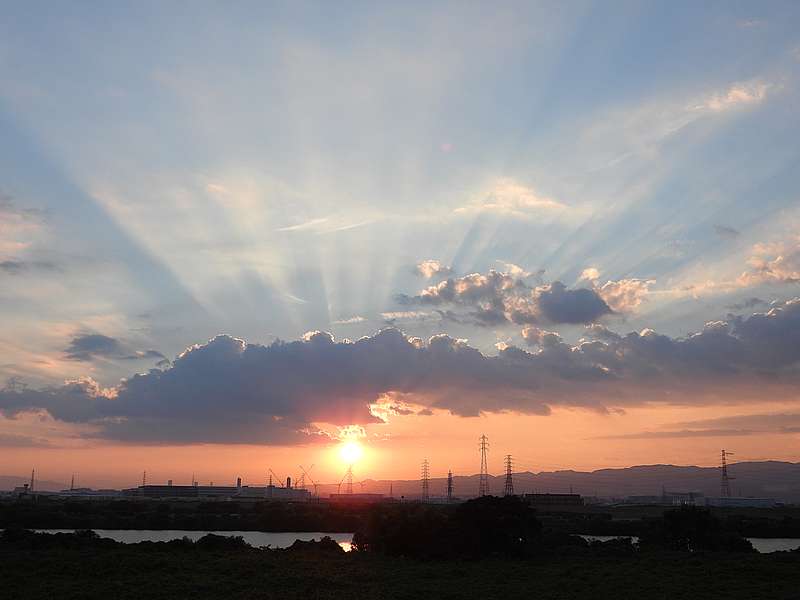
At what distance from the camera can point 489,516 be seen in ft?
232

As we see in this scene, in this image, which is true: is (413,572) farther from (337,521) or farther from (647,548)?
(337,521)

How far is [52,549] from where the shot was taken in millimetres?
66375

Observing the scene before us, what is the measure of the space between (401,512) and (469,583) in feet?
71.6

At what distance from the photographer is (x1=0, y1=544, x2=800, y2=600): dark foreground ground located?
46.4 meters

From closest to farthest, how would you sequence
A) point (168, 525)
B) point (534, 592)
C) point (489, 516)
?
1. point (534, 592)
2. point (489, 516)
3. point (168, 525)

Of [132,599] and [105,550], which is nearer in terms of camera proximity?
[132,599]

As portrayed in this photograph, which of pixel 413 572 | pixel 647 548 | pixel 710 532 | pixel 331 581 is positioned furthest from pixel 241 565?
pixel 710 532

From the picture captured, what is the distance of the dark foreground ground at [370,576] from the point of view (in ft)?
152

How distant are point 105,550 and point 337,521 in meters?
98.6

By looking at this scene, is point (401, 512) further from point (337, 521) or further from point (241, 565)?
point (337, 521)

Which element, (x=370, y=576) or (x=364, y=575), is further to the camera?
(x=364, y=575)

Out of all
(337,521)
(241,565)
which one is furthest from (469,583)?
(337,521)

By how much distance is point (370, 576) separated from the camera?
54.0 m

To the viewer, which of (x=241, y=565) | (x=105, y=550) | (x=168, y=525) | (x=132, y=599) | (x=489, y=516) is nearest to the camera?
(x=132, y=599)
